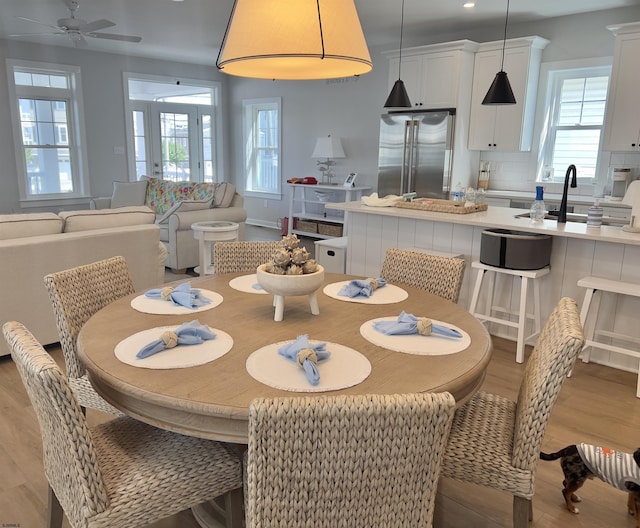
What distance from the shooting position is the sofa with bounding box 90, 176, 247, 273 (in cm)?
547

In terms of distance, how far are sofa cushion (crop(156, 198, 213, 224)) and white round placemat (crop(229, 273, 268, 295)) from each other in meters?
3.35

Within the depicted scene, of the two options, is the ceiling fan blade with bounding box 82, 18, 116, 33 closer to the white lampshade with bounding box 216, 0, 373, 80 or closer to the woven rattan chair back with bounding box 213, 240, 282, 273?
the woven rattan chair back with bounding box 213, 240, 282, 273

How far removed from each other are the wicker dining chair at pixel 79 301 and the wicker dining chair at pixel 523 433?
3.90ft

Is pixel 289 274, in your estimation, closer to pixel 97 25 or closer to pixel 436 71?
pixel 97 25

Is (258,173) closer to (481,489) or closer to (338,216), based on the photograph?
(338,216)

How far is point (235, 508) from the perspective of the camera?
156cm

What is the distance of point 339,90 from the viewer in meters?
7.39

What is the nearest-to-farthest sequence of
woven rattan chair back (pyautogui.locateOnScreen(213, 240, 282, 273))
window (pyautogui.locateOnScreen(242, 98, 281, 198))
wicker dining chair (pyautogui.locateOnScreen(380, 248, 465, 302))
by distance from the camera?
wicker dining chair (pyautogui.locateOnScreen(380, 248, 465, 302)), woven rattan chair back (pyautogui.locateOnScreen(213, 240, 282, 273)), window (pyautogui.locateOnScreen(242, 98, 281, 198))

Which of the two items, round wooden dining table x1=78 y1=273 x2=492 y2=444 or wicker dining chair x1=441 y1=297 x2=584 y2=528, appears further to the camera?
wicker dining chair x1=441 y1=297 x2=584 y2=528

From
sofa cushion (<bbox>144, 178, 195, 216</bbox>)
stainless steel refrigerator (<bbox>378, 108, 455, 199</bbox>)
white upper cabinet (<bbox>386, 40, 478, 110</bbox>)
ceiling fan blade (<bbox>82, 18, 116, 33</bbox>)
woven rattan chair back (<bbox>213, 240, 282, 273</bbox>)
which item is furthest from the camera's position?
sofa cushion (<bbox>144, 178, 195, 216</bbox>)

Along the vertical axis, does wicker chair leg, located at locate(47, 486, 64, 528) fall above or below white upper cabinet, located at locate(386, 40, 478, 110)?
below

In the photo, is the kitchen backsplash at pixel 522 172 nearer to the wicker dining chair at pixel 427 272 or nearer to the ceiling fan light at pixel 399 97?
the ceiling fan light at pixel 399 97

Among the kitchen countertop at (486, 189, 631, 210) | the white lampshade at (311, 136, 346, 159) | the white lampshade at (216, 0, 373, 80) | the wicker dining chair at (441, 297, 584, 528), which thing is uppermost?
the white lampshade at (216, 0, 373, 80)

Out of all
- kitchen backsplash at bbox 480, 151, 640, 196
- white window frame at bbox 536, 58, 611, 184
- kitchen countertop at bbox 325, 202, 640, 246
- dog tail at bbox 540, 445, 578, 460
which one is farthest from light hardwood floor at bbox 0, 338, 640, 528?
white window frame at bbox 536, 58, 611, 184
